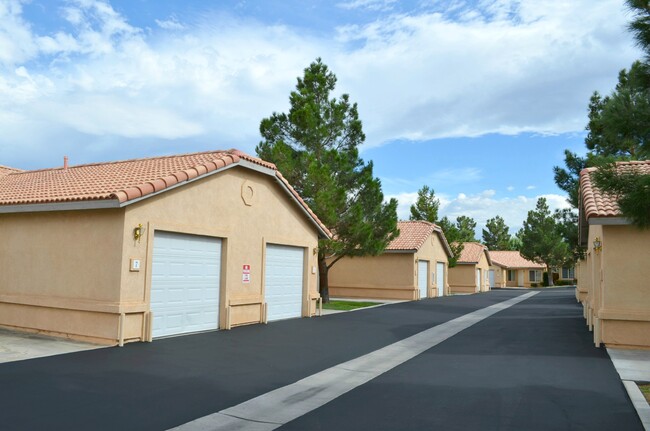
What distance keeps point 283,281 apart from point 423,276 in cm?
1808

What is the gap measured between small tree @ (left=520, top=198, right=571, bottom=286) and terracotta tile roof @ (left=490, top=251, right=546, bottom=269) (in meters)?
2.64

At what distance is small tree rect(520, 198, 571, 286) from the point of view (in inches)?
2611

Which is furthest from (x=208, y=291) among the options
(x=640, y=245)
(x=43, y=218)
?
(x=640, y=245)

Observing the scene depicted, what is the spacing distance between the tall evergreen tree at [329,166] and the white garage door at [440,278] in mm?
13292

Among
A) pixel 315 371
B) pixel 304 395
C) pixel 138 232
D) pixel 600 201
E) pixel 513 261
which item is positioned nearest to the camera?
pixel 304 395

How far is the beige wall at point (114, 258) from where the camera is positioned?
37.4 feet

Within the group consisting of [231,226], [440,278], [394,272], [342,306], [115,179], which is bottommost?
[342,306]

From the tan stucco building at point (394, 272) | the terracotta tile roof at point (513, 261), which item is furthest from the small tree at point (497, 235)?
the tan stucco building at point (394, 272)

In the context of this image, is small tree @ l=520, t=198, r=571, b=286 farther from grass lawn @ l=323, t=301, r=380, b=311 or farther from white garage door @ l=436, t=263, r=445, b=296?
grass lawn @ l=323, t=301, r=380, b=311

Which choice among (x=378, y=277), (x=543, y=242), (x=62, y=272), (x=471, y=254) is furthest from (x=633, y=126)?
(x=543, y=242)

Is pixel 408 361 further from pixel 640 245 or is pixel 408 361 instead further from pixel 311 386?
pixel 640 245

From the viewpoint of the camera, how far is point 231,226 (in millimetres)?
14602

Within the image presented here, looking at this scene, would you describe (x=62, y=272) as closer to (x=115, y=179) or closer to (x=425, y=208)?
(x=115, y=179)

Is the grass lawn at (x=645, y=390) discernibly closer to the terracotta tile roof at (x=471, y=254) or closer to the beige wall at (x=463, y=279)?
the beige wall at (x=463, y=279)
